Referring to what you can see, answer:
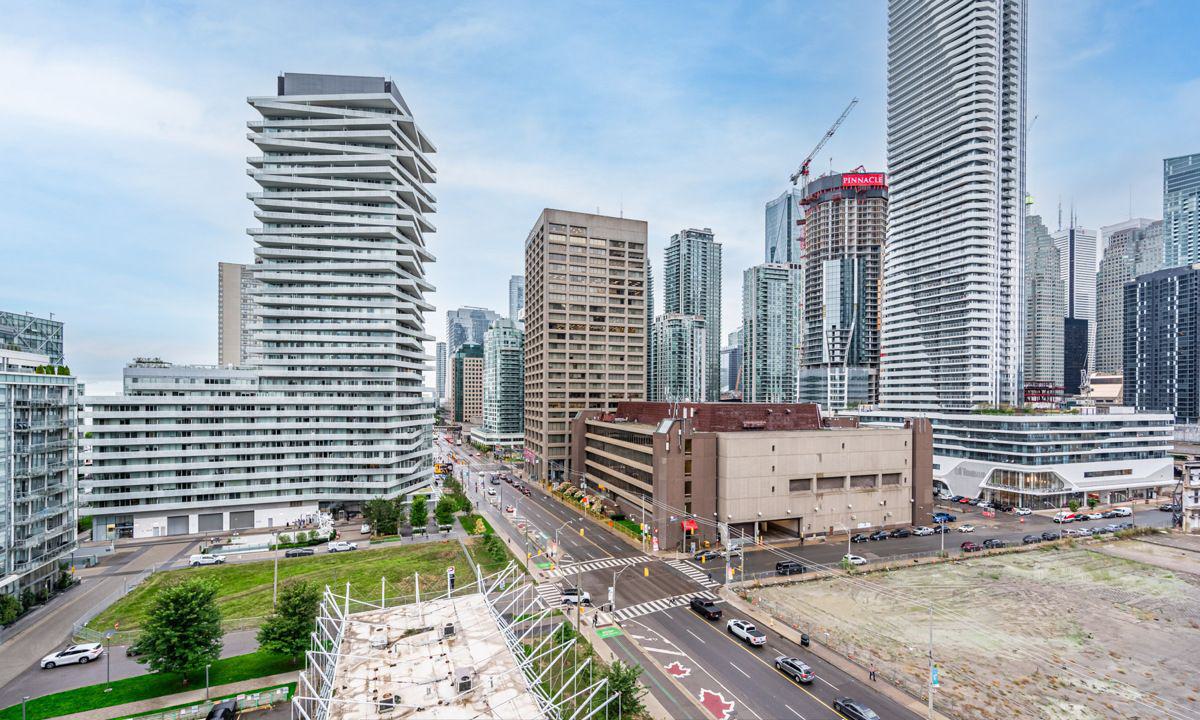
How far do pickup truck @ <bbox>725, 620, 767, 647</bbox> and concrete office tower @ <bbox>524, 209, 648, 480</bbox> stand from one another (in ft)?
267

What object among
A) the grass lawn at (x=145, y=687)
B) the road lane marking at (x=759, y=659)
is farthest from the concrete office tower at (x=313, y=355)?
the road lane marking at (x=759, y=659)

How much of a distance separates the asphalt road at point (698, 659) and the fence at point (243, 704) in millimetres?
22739

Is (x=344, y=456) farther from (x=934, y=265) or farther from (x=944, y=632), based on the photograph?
(x=934, y=265)

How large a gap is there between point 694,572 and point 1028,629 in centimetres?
3070

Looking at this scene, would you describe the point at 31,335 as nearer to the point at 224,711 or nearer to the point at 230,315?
the point at 224,711

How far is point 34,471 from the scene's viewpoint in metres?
53.6

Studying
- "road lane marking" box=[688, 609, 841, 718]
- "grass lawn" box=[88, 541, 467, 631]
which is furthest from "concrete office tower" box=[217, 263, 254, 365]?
"road lane marking" box=[688, 609, 841, 718]

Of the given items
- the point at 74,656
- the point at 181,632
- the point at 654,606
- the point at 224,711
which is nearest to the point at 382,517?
the point at 74,656

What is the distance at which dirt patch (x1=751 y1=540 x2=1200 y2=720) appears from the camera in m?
36.3

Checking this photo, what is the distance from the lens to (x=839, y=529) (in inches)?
3041

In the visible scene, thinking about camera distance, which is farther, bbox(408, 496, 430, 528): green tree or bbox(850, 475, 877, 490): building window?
bbox(408, 496, 430, 528): green tree

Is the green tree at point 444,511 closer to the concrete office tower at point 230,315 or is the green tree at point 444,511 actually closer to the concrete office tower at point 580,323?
the concrete office tower at point 580,323

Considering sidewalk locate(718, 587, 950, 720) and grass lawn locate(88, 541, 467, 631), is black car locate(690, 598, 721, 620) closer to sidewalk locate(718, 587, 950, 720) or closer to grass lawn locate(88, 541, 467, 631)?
sidewalk locate(718, 587, 950, 720)

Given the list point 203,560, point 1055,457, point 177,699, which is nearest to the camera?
point 177,699
